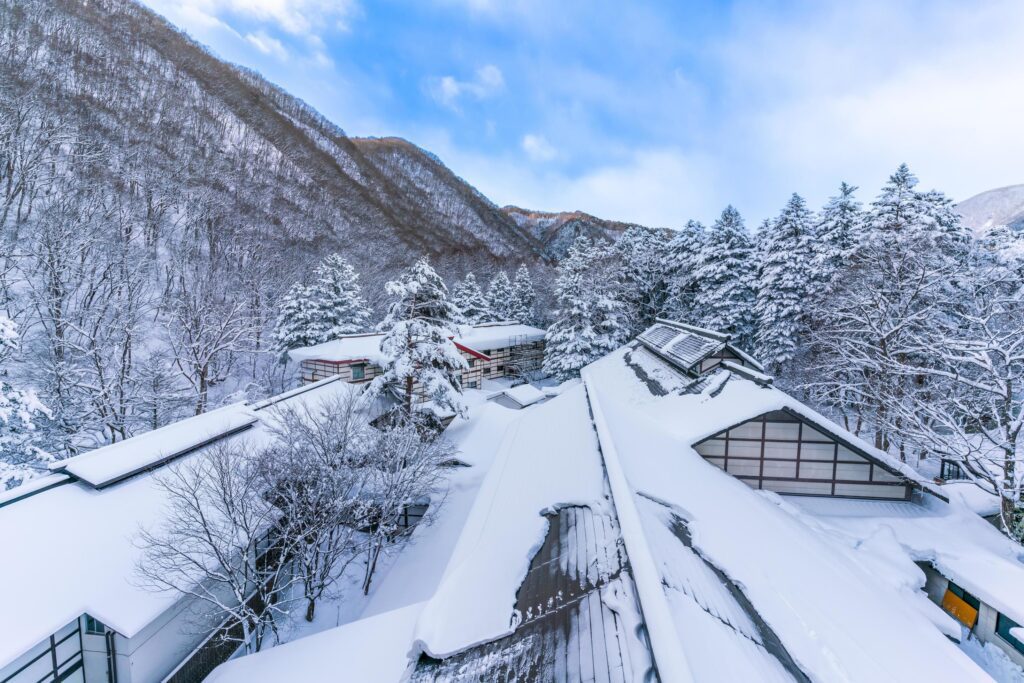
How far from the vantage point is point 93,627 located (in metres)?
6.39

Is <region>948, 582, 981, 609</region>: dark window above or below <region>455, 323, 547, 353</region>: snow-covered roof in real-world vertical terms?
below

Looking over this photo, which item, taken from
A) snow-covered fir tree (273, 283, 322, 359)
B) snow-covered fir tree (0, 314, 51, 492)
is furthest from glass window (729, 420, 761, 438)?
snow-covered fir tree (273, 283, 322, 359)

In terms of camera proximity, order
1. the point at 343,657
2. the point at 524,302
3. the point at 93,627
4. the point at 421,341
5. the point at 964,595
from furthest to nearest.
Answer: the point at 524,302, the point at 421,341, the point at 964,595, the point at 93,627, the point at 343,657

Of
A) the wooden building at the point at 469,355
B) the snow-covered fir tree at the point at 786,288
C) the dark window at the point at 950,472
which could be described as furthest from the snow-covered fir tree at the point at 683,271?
the dark window at the point at 950,472

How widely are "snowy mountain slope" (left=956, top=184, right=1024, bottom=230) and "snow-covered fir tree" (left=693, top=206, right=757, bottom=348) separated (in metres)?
23.7

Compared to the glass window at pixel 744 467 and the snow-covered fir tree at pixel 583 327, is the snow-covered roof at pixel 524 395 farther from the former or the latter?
the glass window at pixel 744 467

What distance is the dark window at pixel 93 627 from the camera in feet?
20.9

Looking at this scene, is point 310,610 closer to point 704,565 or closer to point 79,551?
point 79,551

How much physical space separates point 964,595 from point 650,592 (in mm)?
7592

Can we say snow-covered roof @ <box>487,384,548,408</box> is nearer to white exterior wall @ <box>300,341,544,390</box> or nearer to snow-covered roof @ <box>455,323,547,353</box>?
white exterior wall @ <box>300,341,544,390</box>

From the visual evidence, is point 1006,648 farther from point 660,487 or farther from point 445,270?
point 445,270

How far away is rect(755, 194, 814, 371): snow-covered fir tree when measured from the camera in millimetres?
20828

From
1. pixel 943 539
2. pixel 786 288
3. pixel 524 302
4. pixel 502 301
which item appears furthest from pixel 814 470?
pixel 502 301

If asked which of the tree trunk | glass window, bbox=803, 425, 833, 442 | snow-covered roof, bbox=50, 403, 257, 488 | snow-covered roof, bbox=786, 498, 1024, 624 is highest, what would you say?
glass window, bbox=803, 425, 833, 442
